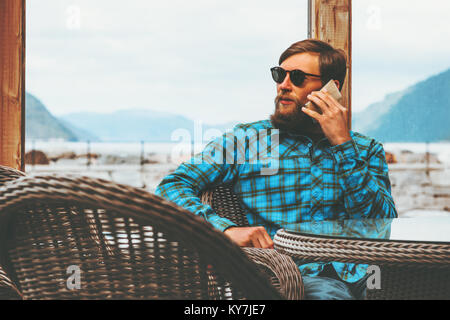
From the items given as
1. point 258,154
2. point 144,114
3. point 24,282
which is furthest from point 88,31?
point 24,282

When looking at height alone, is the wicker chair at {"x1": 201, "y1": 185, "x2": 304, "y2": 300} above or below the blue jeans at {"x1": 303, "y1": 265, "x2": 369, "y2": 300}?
above

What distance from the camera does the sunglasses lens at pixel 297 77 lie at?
5.34ft

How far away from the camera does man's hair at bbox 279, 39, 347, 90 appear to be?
1651 millimetres

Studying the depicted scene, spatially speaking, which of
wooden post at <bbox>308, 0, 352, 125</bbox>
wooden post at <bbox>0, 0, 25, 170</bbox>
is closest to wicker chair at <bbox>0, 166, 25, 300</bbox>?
wooden post at <bbox>0, 0, 25, 170</bbox>

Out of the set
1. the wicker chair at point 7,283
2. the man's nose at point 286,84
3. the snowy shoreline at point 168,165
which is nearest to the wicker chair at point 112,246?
the wicker chair at point 7,283

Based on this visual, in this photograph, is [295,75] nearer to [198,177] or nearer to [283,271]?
[198,177]

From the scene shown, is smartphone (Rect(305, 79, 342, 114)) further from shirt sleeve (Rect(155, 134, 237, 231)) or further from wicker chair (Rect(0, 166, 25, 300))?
wicker chair (Rect(0, 166, 25, 300))

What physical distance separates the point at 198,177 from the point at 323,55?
692 millimetres

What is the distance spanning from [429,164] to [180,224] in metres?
8.51

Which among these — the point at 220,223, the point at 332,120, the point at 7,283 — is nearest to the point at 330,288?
the point at 220,223

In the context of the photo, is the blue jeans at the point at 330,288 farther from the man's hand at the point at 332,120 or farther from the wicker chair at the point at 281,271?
the man's hand at the point at 332,120

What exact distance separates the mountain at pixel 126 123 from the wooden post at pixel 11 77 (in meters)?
3.96

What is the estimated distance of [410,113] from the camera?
109 inches
